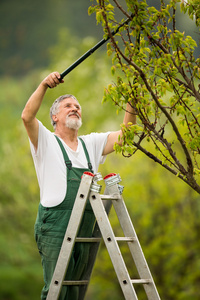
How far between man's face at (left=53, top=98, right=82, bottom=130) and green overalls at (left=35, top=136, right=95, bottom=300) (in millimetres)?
458

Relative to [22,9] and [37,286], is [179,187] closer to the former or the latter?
[37,286]

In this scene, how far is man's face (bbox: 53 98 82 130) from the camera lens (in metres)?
4.26

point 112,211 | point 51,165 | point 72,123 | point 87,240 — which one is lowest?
point 87,240

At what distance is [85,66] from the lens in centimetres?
1981

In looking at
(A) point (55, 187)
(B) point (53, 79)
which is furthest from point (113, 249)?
(B) point (53, 79)

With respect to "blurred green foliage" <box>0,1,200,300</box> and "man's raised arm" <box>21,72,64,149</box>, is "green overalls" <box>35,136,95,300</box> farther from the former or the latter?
"blurred green foliage" <box>0,1,200,300</box>

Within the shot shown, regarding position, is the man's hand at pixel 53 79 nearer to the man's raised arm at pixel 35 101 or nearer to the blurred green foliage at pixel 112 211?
the man's raised arm at pixel 35 101

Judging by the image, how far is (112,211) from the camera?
14070 mm

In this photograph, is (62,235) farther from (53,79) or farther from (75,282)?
(53,79)

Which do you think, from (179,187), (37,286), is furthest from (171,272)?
(37,286)

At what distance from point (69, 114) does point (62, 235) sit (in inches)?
40.3

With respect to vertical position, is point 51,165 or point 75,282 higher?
point 51,165

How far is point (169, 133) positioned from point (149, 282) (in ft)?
35.4

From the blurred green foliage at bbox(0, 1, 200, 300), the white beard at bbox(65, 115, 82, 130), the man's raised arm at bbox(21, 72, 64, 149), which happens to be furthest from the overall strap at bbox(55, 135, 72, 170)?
the blurred green foliage at bbox(0, 1, 200, 300)
